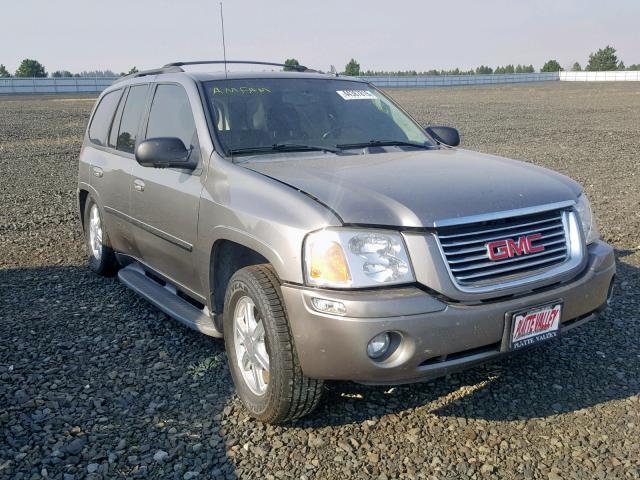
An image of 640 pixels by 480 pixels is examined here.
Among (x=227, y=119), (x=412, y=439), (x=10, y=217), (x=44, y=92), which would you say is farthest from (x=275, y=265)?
(x=44, y=92)

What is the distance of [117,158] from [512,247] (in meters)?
3.45

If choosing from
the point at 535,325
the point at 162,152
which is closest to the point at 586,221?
the point at 535,325

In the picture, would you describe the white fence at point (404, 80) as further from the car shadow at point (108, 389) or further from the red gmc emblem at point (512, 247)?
the red gmc emblem at point (512, 247)

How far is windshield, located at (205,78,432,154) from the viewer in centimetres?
421

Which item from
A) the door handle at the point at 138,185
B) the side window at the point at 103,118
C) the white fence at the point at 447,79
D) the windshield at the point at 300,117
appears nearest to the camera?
the windshield at the point at 300,117

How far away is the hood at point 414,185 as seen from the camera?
305 centimetres

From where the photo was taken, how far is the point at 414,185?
11.0ft

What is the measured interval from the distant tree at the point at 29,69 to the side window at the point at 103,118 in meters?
73.8

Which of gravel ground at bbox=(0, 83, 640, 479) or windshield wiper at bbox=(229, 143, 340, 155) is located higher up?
windshield wiper at bbox=(229, 143, 340, 155)

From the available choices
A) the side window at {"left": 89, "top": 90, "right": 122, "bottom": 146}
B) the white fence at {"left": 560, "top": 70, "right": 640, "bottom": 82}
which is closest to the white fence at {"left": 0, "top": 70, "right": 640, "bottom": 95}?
the white fence at {"left": 560, "top": 70, "right": 640, "bottom": 82}

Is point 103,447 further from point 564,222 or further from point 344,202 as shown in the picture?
point 564,222

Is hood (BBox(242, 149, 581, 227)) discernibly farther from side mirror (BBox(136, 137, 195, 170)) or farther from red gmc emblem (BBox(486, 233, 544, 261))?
side mirror (BBox(136, 137, 195, 170))

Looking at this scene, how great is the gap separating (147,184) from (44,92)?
183 feet

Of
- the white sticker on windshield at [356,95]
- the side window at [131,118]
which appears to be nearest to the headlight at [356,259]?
the white sticker on windshield at [356,95]
